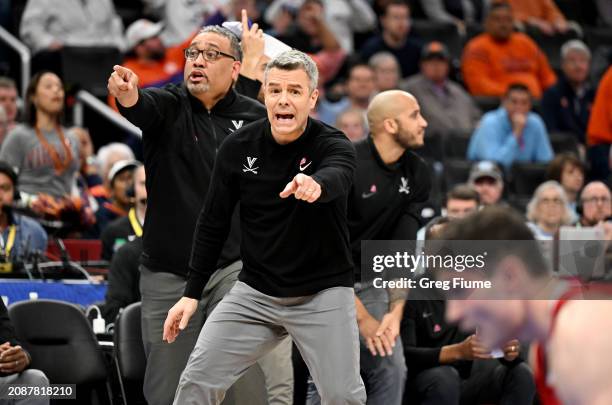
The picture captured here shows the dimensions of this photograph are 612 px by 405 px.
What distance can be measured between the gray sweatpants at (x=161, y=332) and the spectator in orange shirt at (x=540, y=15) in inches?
382

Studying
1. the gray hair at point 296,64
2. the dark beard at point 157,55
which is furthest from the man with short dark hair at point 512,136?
the gray hair at point 296,64

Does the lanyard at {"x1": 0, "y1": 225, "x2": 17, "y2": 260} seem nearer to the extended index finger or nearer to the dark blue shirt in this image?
the extended index finger

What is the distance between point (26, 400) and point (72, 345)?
2.56 ft

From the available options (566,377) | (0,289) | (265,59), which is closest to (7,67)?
(0,289)

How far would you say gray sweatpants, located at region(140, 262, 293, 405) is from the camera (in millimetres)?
6117

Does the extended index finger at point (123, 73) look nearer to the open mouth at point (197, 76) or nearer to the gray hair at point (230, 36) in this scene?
the open mouth at point (197, 76)

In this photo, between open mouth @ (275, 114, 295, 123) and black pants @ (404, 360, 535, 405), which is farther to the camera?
black pants @ (404, 360, 535, 405)

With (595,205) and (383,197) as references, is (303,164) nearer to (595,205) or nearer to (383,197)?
(383,197)

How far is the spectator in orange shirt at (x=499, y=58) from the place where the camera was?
13.5 m

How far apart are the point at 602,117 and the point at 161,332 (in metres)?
7.44

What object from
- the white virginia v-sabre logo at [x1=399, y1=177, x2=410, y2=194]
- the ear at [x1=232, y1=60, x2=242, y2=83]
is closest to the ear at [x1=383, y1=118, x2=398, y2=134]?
the white virginia v-sabre logo at [x1=399, y1=177, x2=410, y2=194]

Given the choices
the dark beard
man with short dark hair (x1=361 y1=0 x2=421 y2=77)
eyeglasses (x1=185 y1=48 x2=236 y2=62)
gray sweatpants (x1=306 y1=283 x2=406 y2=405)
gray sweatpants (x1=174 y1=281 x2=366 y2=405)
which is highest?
man with short dark hair (x1=361 y1=0 x2=421 y2=77)

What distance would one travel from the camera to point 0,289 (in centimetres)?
753

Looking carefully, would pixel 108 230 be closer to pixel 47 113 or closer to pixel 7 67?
pixel 47 113
